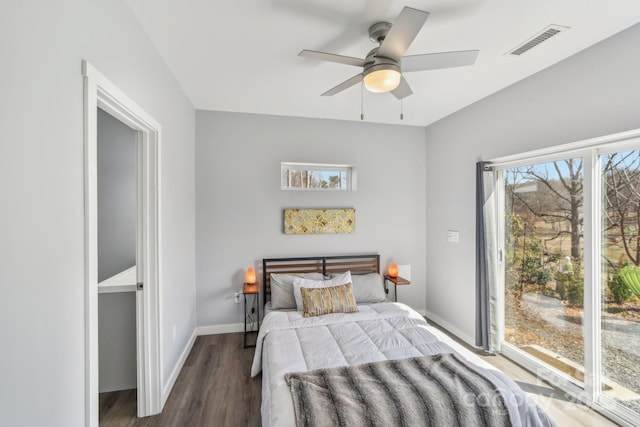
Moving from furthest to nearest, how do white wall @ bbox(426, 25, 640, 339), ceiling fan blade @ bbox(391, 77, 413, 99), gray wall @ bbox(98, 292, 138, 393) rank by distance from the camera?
1. gray wall @ bbox(98, 292, 138, 393)
2. ceiling fan blade @ bbox(391, 77, 413, 99)
3. white wall @ bbox(426, 25, 640, 339)

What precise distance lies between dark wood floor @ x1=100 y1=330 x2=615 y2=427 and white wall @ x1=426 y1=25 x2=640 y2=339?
Answer: 94 centimetres

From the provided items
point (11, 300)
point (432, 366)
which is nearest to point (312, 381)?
point (432, 366)

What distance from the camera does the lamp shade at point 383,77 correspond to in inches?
67.2

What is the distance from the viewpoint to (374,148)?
393cm

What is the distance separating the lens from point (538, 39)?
78.2 inches

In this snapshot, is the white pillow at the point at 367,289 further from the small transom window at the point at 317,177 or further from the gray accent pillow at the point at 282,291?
the small transom window at the point at 317,177

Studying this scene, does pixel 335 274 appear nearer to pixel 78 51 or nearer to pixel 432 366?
pixel 432 366

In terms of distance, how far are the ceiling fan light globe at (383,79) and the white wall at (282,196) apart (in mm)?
1957

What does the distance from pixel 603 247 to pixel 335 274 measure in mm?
2455

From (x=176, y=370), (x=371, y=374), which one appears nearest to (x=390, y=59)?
(x=371, y=374)

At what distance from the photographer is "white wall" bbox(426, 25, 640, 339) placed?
1943 millimetres

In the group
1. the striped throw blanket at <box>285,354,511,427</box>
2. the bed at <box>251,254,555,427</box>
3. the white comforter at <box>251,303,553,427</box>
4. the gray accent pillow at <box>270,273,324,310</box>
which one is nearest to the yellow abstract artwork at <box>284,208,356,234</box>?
the gray accent pillow at <box>270,273,324,310</box>

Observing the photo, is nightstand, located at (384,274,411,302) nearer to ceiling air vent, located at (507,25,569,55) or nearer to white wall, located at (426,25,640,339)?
white wall, located at (426,25,640,339)

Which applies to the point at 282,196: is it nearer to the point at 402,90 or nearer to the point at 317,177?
the point at 317,177
